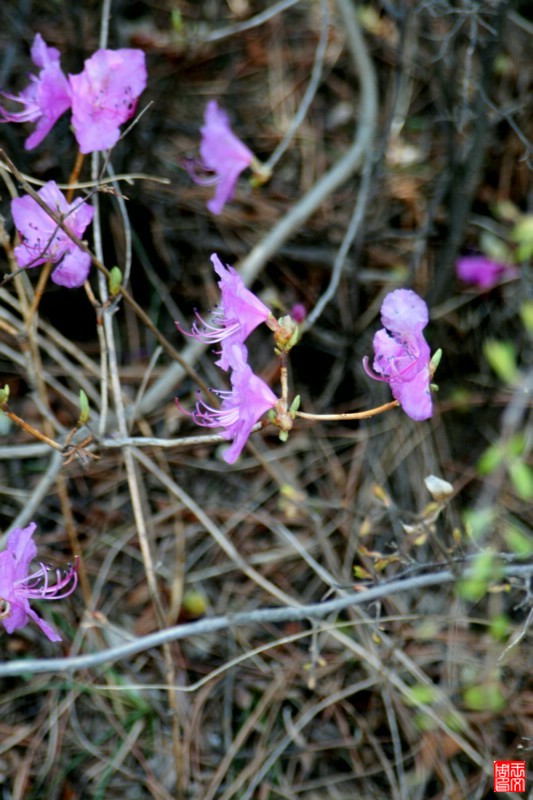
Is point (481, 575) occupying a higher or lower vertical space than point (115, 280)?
lower

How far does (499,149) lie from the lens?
8.46 ft

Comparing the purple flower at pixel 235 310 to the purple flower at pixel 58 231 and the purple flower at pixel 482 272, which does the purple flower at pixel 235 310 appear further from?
the purple flower at pixel 482 272

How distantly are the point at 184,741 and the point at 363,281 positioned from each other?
1370 millimetres

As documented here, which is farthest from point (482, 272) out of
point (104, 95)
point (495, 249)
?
point (104, 95)

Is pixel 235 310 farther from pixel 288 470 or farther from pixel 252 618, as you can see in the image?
pixel 288 470

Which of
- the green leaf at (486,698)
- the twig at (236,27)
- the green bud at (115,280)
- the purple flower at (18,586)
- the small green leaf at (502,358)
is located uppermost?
the twig at (236,27)

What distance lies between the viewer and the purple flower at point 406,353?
1.28 meters

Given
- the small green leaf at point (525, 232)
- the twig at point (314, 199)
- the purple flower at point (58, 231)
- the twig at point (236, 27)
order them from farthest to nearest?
1. the twig at point (236, 27)
2. the small green leaf at point (525, 232)
3. the twig at point (314, 199)
4. the purple flower at point (58, 231)

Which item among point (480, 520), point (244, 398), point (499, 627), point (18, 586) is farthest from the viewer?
point (480, 520)

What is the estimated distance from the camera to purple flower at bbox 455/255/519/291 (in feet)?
8.09

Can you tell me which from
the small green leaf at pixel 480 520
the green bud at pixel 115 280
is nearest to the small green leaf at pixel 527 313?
the small green leaf at pixel 480 520

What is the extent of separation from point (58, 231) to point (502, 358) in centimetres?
126

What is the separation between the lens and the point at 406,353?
1.34 meters

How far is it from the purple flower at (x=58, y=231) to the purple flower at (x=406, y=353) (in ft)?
1.77
